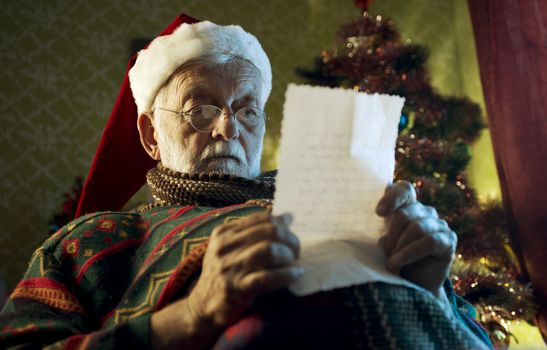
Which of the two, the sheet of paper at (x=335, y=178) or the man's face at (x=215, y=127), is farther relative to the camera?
the man's face at (x=215, y=127)

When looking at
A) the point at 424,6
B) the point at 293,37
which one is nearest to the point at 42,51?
the point at 293,37

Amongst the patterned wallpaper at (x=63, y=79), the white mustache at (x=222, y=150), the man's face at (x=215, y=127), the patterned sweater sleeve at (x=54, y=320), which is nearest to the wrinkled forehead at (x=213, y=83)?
the man's face at (x=215, y=127)

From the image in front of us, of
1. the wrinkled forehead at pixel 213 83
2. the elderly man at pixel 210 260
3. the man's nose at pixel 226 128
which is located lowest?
the elderly man at pixel 210 260

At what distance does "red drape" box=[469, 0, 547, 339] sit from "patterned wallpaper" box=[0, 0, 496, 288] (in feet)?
2.80

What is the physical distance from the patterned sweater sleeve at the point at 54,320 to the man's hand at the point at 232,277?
0.04 m

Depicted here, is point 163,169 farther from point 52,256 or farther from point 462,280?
point 462,280

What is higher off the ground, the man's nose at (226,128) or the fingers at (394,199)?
the man's nose at (226,128)

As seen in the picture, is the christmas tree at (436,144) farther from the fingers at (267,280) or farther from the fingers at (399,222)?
the fingers at (267,280)

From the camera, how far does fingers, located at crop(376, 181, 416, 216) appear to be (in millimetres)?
644

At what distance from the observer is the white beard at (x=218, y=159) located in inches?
41.1

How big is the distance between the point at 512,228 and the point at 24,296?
184cm

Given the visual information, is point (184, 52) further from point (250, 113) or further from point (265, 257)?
point (265, 257)

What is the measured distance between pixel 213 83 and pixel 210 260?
582 mm

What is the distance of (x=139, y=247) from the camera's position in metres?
0.91
